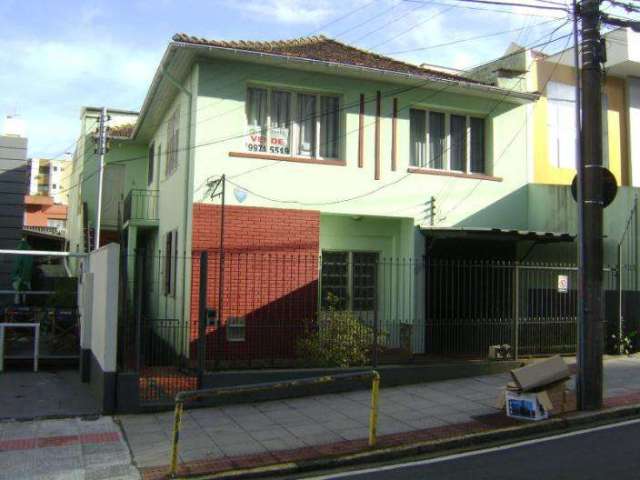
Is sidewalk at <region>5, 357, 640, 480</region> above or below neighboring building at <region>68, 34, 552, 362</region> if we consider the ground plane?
below

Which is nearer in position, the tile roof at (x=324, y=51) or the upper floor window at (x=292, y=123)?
the tile roof at (x=324, y=51)

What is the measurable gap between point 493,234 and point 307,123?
433cm

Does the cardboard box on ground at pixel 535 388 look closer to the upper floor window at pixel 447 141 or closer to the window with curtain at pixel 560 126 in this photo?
the upper floor window at pixel 447 141

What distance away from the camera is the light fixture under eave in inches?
471

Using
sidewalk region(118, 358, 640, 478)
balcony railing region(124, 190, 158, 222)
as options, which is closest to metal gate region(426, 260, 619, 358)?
sidewalk region(118, 358, 640, 478)

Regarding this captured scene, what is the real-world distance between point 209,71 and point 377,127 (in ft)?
11.9

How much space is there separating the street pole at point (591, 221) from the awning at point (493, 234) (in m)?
3.13

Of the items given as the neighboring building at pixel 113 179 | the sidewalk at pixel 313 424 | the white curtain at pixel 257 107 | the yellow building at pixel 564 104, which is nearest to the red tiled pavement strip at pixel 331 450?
the sidewalk at pixel 313 424

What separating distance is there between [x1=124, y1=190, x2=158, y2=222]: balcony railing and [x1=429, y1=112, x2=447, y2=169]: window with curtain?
24.6ft

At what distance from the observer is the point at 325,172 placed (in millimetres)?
12680

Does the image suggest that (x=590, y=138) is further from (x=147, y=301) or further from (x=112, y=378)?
(x=147, y=301)

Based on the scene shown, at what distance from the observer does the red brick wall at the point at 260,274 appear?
11.4m

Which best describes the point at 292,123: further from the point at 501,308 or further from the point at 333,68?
the point at 501,308

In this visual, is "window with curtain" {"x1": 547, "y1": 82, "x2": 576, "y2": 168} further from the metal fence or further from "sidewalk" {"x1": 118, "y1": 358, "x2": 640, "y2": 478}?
"sidewalk" {"x1": 118, "y1": 358, "x2": 640, "y2": 478}
